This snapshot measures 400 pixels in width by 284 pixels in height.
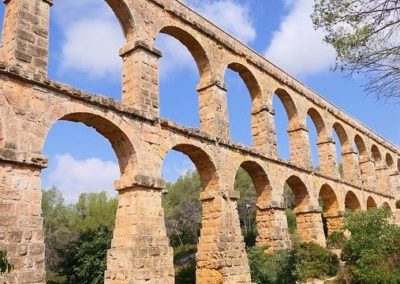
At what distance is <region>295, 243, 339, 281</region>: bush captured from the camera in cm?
1434

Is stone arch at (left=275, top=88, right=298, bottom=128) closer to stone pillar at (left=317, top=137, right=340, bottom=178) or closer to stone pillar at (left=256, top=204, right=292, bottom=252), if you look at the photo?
stone pillar at (left=317, top=137, right=340, bottom=178)

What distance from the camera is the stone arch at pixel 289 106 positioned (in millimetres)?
19469

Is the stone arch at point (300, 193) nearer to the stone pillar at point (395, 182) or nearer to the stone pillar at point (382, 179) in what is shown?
the stone pillar at point (382, 179)

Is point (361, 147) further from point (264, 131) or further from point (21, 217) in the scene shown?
point (21, 217)

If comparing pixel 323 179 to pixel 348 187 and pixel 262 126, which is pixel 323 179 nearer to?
pixel 348 187

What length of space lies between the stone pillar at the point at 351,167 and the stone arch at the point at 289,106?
270 inches

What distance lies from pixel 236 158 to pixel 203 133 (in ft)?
6.09

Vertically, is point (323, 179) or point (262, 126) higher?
point (262, 126)

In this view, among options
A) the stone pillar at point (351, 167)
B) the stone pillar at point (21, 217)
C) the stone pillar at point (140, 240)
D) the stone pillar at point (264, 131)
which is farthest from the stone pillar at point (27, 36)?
the stone pillar at point (351, 167)

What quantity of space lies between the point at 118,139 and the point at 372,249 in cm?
780

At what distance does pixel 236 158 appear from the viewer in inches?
561

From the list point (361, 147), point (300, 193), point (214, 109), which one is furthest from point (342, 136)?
point (214, 109)

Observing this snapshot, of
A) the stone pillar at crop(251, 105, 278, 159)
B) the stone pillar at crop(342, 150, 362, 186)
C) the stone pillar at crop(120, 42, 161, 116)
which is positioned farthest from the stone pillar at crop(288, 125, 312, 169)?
the stone pillar at crop(120, 42, 161, 116)

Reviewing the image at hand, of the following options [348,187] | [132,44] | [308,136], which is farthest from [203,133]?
[348,187]
